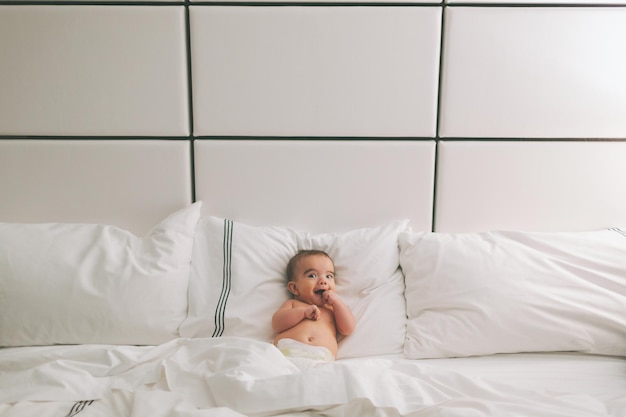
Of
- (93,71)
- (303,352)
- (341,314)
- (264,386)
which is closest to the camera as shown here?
(264,386)

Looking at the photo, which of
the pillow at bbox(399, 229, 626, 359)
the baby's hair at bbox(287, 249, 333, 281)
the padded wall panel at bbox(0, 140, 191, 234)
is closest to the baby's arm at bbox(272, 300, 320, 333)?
the baby's hair at bbox(287, 249, 333, 281)

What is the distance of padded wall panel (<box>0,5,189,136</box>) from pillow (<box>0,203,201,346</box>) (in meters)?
0.37

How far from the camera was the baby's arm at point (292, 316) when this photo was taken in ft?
4.95

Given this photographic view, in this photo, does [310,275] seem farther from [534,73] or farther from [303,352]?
[534,73]

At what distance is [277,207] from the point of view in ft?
5.96

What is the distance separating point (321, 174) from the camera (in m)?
1.79

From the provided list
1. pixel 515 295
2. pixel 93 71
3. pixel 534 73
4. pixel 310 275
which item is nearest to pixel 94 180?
pixel 93 71

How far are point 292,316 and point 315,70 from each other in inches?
31.8

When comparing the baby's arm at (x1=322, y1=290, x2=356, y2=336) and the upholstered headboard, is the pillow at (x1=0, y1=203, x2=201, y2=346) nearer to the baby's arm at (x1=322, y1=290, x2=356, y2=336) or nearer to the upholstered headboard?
the upholstered headboard

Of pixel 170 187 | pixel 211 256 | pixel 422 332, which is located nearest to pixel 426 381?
pixel 422 332

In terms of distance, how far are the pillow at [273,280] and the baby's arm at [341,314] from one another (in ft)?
0.09

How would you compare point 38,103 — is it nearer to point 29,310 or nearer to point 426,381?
point 29,310

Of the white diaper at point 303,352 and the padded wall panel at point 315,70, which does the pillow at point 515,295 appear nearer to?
the white diaper at point 303,352

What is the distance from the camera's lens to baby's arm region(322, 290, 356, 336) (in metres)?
1.53
